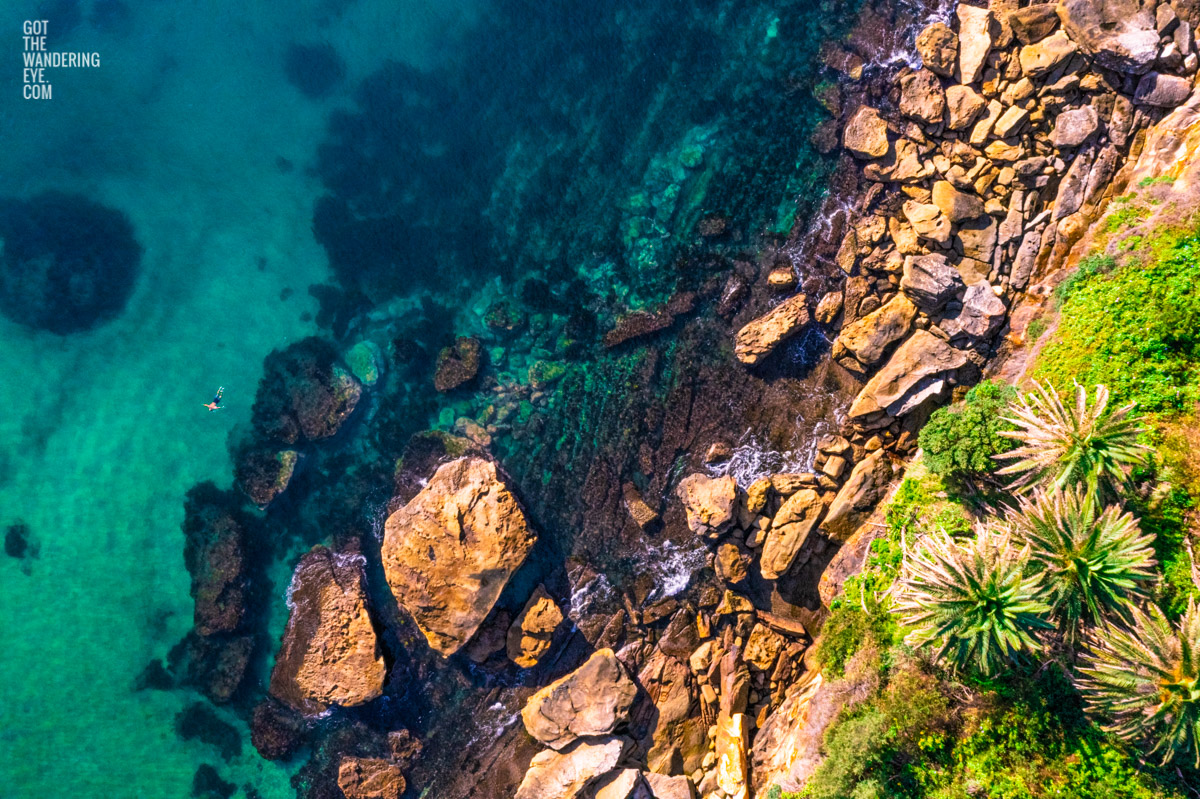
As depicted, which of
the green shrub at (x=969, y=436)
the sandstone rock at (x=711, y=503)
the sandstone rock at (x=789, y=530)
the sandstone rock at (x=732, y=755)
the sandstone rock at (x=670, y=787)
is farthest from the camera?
the sandstone rock at (x=711, y=503)

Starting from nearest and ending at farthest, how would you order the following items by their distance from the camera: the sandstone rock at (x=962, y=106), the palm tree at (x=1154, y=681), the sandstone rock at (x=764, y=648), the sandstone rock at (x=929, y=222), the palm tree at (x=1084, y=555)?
1. the palm tree at (x=1154, y=681)
2. the palm tree at (x=1084, y=555)
3. the sandstone rock at (x=962, y=106)
4. the sandstone rock at (x=929, y=222)
5. the sandstone rock at (x=764, y=648)

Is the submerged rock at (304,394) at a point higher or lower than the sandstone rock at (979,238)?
higher

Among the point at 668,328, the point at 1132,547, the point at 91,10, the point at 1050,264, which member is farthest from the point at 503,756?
the point at 91,10

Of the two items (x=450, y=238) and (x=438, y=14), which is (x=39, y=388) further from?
(x=438, y=14)

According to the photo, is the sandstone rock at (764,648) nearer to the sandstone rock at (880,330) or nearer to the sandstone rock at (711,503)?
the sandstone rock at (711,503)

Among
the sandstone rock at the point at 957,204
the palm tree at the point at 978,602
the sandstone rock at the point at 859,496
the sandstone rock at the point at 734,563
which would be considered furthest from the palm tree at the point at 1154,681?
the sandstone rock at the point at 957,204

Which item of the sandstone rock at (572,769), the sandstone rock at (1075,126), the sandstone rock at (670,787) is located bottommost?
the sandstone rock at (670,787)

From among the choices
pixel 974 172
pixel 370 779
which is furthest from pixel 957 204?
pixel 370 779
